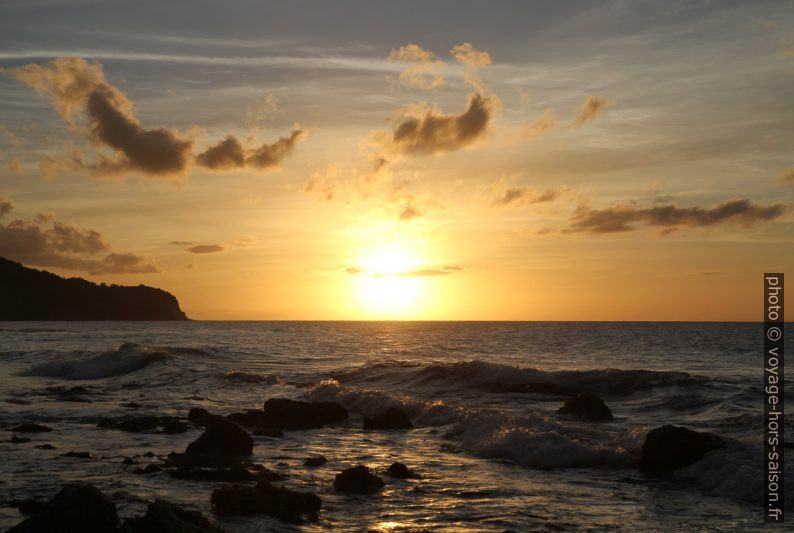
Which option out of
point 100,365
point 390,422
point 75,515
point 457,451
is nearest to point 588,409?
point 390,422

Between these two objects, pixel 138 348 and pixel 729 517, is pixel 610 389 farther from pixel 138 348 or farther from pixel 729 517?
pixel 138 348

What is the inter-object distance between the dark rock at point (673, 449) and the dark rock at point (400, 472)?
21.2 feet

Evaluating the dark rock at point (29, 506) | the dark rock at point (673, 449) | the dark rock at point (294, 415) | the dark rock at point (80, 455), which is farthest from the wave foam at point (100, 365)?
the dark rock at point (673, 449)

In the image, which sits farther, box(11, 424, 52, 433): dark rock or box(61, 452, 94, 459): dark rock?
box(11, 424, 52, 433): dark rock

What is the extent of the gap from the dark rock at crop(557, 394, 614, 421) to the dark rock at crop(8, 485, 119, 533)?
21.2 meters

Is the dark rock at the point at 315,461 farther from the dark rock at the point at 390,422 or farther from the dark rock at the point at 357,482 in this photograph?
the dark rock at the point at 390,422

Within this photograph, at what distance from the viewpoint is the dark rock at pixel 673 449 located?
1841cm

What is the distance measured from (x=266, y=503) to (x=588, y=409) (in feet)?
59.2

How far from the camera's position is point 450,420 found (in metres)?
27.5

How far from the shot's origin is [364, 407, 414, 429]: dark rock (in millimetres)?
26520

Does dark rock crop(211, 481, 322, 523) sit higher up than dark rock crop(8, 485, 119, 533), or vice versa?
dark rock crop(8, 485, 119, 533)

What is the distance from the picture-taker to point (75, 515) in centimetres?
1062

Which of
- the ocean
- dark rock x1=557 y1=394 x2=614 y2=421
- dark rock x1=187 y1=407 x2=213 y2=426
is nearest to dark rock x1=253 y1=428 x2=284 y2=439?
the ocean

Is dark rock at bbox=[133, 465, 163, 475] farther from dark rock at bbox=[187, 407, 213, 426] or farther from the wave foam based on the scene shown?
the wave foam
